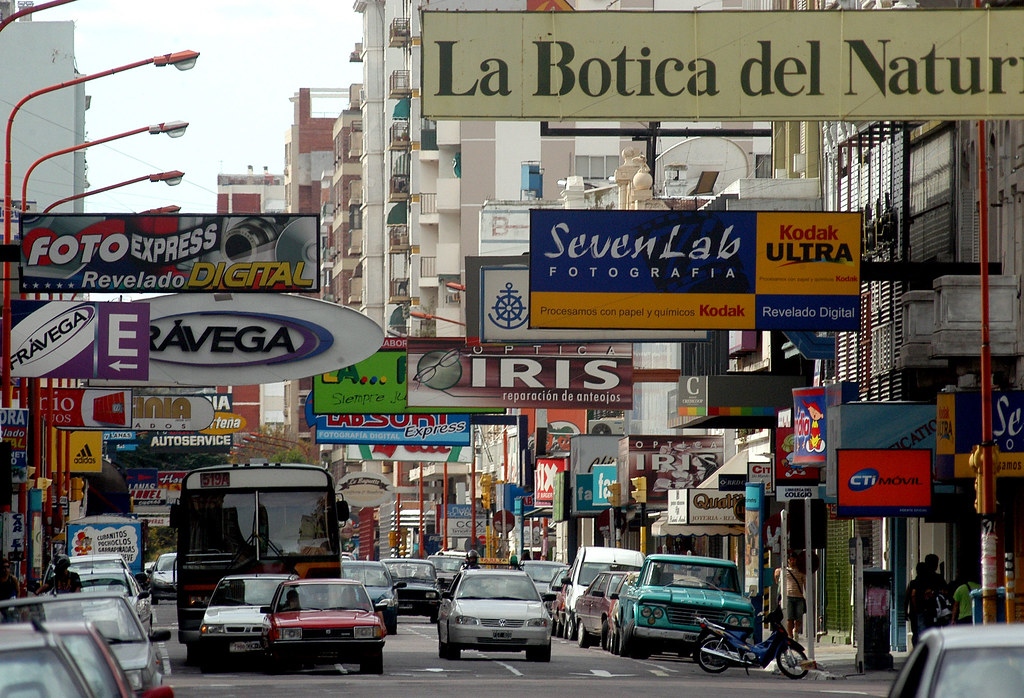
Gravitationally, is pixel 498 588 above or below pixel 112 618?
below

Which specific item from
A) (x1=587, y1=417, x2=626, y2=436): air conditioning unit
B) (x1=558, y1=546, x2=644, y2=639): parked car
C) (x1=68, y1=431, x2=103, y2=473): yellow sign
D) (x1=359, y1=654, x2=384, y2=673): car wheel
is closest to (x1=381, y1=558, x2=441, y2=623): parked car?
(x1=558, y1=546, x2=644, y2=639): parked car

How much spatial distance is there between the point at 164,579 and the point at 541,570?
15.6 meters

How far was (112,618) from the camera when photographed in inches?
656

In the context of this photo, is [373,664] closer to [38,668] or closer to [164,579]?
[38,668]

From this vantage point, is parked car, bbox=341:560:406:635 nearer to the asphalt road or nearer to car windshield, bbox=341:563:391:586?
car windshield, bbox=341:563:391:586

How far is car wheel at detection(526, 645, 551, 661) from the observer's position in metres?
30.3

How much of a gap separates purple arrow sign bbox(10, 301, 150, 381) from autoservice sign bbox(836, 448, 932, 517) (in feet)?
40.3

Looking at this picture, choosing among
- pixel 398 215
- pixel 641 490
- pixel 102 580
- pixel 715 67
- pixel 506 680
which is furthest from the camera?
pixel 398 215

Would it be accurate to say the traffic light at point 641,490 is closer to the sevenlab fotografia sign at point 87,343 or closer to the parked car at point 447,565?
the parked car at point 447,565

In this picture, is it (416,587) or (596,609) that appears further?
(416,587)

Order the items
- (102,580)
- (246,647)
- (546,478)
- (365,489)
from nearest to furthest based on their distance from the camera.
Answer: (246,647)
(102,580)
(546,478)
(365,489)

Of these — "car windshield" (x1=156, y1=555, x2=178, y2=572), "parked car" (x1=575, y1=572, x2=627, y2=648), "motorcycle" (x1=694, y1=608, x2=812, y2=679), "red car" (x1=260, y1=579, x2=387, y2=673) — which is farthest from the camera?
"car windshield" (x1=156, y1=555, x2=178, y2=572)

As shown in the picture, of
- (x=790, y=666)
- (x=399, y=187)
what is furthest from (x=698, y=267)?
(x=399, y=187)

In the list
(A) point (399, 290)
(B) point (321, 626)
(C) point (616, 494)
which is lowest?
(B) point (321, 626)
